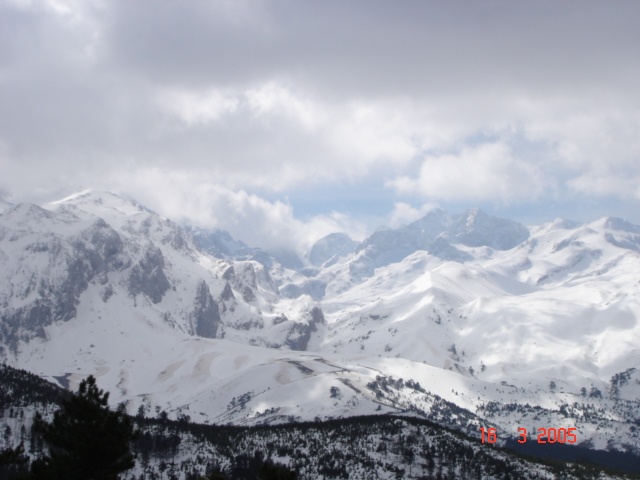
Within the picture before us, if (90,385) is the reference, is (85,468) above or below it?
below

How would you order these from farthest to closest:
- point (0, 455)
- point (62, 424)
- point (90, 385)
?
point (90, 385) < point (62, 424) < point (0, 455)

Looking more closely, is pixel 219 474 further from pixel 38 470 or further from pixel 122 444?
pixel 38 470

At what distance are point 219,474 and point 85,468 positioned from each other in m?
13.8

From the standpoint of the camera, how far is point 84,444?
63438 mm

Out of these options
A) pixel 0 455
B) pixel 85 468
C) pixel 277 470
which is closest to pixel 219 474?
pixel 277 470

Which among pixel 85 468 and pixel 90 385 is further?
pixel 90 385

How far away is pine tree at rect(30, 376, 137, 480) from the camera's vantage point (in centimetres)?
6275

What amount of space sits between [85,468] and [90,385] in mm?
10336

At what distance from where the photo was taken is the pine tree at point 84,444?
6275cm

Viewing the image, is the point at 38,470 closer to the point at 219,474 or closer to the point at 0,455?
the point at 0,455

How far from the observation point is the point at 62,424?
66.2 m

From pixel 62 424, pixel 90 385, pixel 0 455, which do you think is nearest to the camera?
pixel 0 455

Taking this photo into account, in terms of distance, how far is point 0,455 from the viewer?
2447 inches

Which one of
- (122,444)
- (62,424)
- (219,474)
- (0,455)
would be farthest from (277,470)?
(0,455)
